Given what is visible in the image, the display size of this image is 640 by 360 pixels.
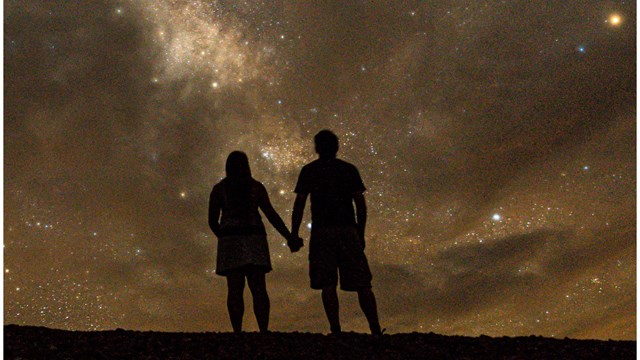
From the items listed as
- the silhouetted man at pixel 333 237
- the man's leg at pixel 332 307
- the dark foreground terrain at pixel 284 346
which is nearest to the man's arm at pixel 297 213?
the silhouetted man at pixel 333 237

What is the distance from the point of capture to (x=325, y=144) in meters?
8.39

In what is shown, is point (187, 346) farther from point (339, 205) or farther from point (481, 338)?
point (481, 338)

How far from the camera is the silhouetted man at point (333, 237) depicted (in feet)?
26.5

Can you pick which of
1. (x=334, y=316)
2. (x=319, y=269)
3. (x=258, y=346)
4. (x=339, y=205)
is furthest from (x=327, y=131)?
(x=258, y=346)

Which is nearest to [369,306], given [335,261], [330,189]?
[335,261]

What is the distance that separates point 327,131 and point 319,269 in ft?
5.49

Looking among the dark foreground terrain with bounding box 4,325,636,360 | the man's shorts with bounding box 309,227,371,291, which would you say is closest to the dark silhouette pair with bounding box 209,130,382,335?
the man's shorts with bounding box 309,227,371,291

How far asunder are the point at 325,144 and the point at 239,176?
3.67ft

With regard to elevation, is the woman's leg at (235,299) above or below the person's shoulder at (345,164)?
below

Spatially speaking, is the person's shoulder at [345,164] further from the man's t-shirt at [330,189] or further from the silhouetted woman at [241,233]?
the silhouetted woman at [241,233]

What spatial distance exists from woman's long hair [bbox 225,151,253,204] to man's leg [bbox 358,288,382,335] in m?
1.78

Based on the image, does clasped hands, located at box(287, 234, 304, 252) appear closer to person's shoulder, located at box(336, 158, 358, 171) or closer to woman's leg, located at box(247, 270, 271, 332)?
woman's leg, located at box(247, 270, 271, 332)

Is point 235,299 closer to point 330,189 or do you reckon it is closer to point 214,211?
point 214,211

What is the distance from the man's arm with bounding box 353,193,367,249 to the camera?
8.38 meters
